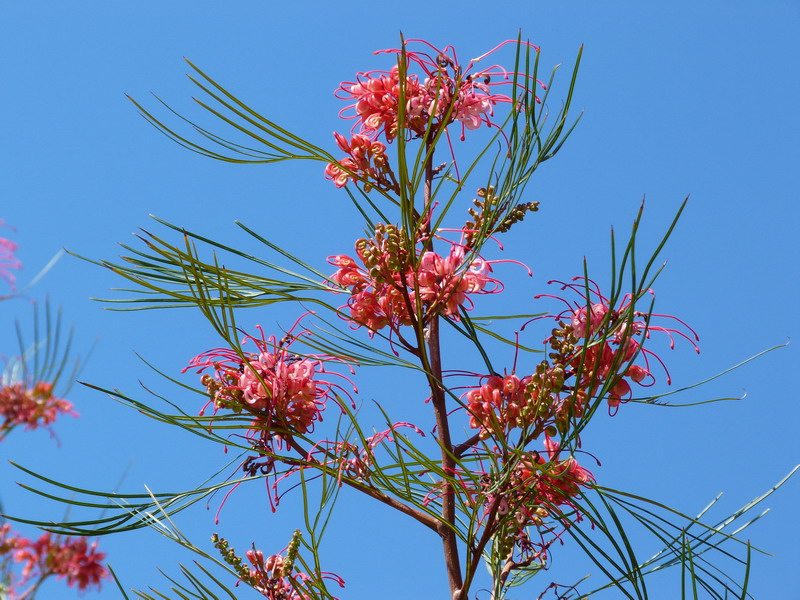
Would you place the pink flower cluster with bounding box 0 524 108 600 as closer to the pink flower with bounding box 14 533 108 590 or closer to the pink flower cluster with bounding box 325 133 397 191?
the pink flower with bounding box 14 533 108 590

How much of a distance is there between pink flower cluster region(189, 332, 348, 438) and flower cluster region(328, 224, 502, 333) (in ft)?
0.63

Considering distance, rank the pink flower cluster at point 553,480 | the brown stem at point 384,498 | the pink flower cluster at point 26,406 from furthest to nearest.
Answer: the brown stem at point 384,498 → the pink flower cluster at point 553,480 → the pink flower cluster at point 26,406

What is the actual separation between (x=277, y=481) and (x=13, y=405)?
716 mm

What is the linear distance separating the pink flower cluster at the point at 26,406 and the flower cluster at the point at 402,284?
2.24 feet

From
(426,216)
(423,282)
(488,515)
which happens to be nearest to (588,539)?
(488,515)

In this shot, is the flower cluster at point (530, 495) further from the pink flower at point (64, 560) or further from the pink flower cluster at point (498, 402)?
the pink flower at point (64, 560)

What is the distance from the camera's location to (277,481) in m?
2.09

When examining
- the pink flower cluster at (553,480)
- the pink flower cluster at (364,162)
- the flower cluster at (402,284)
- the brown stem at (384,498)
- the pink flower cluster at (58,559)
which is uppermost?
the pink flower cluster at (364,162)

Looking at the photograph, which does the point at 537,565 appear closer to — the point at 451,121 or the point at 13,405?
the point at 451,121

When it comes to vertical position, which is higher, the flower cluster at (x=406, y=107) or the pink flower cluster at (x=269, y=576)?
the flower cluster at (x=406, y=107)

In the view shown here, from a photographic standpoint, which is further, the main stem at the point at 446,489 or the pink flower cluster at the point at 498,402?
the main stem at the point at 446,489

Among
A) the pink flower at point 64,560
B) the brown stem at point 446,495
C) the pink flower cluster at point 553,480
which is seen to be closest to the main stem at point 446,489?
the brown stem at point 446,495

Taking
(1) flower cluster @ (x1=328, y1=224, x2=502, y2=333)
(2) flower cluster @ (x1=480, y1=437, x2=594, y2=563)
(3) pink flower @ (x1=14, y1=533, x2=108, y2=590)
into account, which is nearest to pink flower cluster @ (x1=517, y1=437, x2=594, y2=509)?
(2) flower cluster @ (x1=480, y1=437, x2=594, y2=563)

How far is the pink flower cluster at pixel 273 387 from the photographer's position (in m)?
2.01
